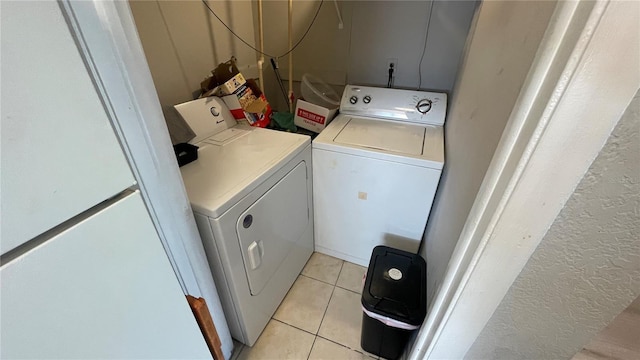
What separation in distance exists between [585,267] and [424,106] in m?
1.42

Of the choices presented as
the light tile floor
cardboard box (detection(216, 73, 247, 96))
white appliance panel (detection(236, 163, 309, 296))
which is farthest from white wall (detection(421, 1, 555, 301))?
cardboard box (detection(216, 73, 247, 96))

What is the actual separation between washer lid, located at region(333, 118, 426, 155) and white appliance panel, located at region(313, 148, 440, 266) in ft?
0.35

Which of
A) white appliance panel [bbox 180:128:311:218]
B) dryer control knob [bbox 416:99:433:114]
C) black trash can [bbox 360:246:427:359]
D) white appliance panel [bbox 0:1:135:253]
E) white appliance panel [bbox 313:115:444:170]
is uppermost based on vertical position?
white appliance panel [bbox 0:1:135:253]

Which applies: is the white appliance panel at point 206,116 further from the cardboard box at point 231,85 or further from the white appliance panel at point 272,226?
the white appliance panel at point 272,226

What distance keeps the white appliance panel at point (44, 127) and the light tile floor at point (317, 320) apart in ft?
4.03

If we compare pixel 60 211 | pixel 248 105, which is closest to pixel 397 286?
pixel 60 211

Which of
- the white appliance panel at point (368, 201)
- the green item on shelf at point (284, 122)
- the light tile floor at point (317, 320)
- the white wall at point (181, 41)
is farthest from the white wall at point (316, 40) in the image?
the light tile floor at point (317, 320)

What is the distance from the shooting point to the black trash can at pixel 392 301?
42.8 inches

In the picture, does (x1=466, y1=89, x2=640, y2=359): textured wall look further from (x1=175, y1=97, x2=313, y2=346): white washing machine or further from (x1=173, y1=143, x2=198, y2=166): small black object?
(x1=173, y1=143, x2=198, y2=166): small black object

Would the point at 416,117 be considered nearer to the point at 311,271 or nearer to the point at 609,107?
the point at 311,271

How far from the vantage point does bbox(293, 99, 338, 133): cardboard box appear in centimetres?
170

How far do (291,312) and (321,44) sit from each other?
196cm

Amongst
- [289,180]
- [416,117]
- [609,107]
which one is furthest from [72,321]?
[416,117]

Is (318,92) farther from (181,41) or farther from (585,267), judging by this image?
(585,267)
